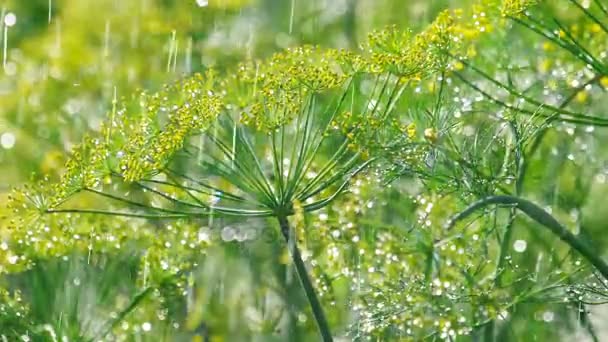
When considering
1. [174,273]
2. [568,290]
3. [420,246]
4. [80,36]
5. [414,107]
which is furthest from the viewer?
[80,36]

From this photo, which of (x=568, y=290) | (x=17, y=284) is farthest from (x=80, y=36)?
(x=568, y=290)

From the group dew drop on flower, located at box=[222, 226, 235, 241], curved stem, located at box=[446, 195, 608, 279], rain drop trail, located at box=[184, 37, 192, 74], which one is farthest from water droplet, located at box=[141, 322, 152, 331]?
rain drop trail, located at box=[184, 37, 192, 74]

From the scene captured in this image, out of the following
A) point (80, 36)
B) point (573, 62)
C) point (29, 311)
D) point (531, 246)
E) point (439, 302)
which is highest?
point (80, 36)

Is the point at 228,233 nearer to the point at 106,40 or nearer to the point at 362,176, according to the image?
the point at 106,40

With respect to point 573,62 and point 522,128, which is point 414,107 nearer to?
point 522,128

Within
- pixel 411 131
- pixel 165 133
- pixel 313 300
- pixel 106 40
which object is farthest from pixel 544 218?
pixel 106 40

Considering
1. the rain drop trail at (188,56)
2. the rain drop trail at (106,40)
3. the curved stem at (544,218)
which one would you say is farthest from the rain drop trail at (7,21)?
the curved stem at (544,218)

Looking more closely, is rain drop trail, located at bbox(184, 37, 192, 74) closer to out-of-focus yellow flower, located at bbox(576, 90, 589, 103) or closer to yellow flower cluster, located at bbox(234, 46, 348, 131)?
out-of-focus yellow flower, located at bbox(576, 90, 589, 103)

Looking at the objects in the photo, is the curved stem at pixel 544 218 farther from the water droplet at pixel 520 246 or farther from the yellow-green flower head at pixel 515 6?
the water droplet at pixel 520 246

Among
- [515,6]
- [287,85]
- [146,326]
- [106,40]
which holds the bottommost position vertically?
[146,326]

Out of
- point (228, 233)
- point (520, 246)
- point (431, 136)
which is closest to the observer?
point (431, 136)

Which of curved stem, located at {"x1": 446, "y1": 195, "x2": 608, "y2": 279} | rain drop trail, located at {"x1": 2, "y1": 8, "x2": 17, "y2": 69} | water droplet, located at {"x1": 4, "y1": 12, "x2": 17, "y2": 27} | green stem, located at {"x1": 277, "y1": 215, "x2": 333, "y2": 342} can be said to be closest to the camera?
curved stem, located at {"x1": 446, "y1": 195, "x2": 608, "y2": 279}
